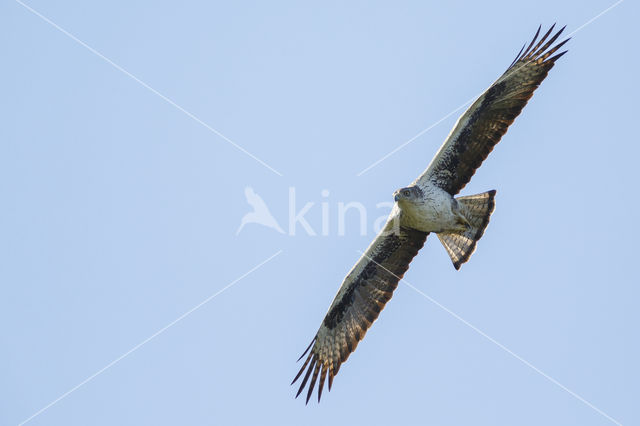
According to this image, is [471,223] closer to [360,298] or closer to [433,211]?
[433,211]

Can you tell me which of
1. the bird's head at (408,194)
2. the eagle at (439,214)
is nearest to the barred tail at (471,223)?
the eagle at (439,214)

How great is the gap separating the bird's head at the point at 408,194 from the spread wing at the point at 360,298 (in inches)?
32.9

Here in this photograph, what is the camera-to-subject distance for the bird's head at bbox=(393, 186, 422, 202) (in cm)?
1128

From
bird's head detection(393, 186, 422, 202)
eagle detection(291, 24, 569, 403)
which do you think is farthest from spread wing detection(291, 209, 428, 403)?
bird's head detection(393, 186, 422, 202)

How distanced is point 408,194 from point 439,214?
0.53 meters

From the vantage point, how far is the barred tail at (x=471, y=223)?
11.6 meters

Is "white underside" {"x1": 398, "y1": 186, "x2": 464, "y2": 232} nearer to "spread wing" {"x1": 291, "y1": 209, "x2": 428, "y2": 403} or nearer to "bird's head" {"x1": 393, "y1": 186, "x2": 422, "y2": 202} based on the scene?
"bird's head" {"x1": 393, "y1": 186, "x2": 422, "y2": 202}

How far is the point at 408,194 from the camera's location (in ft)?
37.1

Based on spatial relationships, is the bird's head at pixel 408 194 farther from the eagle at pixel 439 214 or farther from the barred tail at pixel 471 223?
the barred tail at pixel 471 223

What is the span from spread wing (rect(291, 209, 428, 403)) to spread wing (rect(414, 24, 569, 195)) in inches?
39.7

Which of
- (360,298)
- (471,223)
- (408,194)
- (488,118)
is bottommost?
(360,298)

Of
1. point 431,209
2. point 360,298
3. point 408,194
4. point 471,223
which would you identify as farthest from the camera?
point 360,298

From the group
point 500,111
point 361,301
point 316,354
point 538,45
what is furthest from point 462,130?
point 316,354

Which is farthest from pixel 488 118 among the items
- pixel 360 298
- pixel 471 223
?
pixel 360 298
